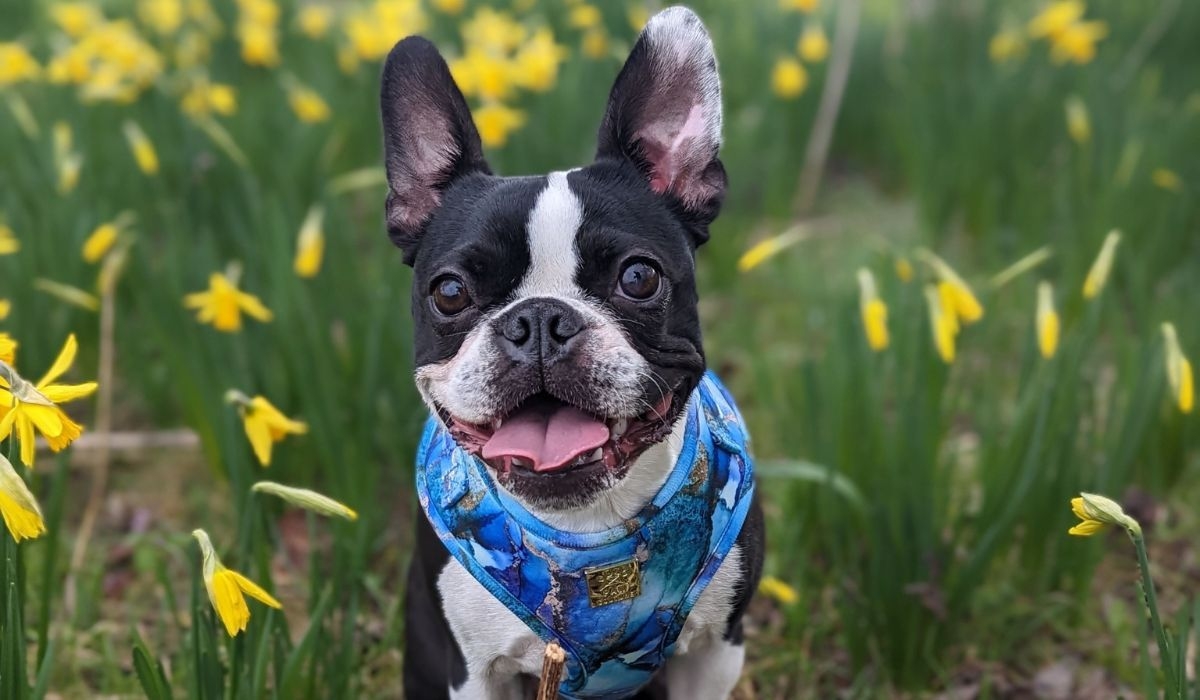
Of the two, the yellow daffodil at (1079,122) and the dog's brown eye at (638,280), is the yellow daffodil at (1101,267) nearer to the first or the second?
the dog's brown eye at (638,280)

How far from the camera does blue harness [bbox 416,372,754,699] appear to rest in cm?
174

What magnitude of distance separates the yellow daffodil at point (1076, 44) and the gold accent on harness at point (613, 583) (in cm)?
355

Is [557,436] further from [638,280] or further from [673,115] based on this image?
[673,115]

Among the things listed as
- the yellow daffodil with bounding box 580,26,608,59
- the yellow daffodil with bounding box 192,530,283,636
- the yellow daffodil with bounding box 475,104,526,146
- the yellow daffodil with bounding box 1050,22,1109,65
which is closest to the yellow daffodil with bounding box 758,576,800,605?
the yellow daffodil with bounding box 192,530,283,636

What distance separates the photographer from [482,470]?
70.3 inches

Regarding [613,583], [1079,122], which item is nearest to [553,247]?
[613,583]

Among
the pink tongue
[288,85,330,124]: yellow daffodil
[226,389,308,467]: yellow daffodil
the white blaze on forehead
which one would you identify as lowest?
[226,389,308,467]: yellow daffodil

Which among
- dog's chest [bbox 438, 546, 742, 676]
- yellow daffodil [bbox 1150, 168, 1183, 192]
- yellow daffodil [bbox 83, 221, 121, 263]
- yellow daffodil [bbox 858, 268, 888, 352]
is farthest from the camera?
yellow daffodil [bbox 1150, 168, 1183, 192]

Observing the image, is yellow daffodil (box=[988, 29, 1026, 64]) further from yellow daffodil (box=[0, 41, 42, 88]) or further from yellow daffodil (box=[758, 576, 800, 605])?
yellow daffodil (box=[0, 41, 42, 88])

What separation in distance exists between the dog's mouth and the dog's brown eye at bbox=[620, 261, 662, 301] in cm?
15

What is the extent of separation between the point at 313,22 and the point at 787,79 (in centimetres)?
Result: 218

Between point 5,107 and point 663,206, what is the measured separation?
10.9 feet

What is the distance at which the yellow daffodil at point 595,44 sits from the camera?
15.2 feet

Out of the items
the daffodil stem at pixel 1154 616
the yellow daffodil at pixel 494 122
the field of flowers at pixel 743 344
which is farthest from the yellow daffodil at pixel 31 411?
the yellow daffodil at pixel 494 122
